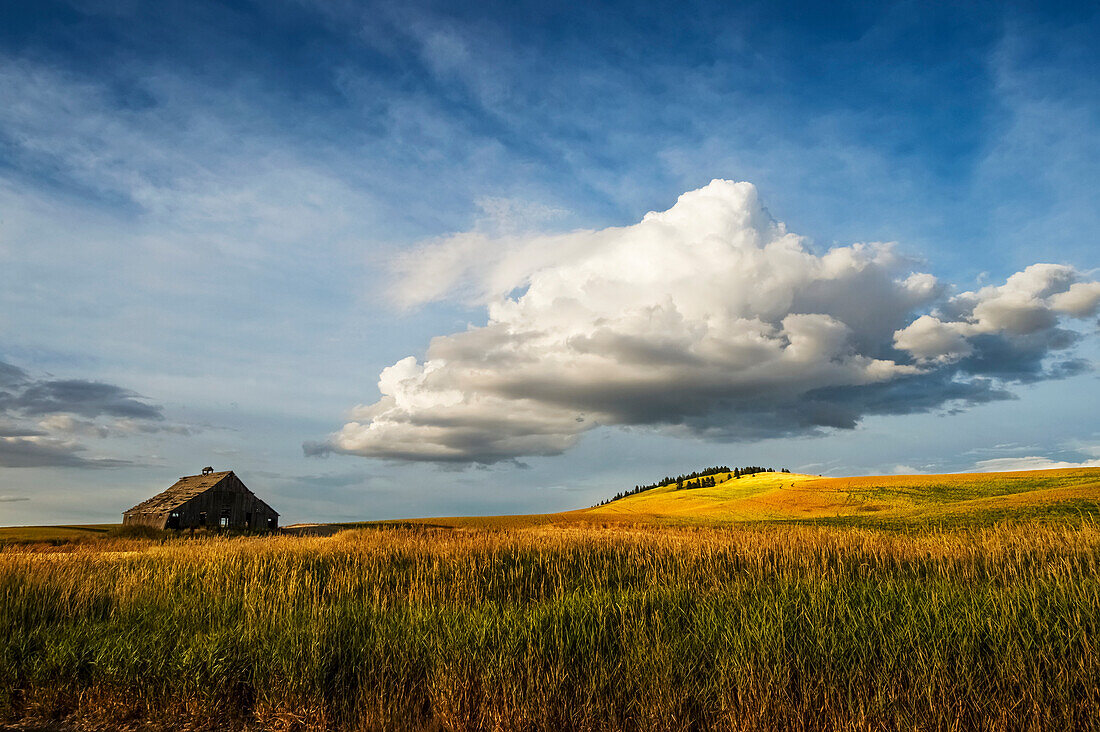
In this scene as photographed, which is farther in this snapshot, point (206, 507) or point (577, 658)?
point (206, 507)

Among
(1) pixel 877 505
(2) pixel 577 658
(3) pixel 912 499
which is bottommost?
(1) pixel 877 505

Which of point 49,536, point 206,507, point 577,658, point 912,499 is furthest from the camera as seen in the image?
point 206,507

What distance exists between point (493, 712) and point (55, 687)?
542 cm

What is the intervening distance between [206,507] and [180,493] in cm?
373

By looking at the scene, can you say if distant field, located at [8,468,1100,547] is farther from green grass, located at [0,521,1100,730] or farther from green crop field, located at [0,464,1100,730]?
green grass, located at [0,521,1100,730]

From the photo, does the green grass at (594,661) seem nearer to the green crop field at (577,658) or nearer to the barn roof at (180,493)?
the green crop field at (577,658)

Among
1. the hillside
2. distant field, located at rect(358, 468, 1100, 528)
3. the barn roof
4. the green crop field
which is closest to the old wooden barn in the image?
the barn roof

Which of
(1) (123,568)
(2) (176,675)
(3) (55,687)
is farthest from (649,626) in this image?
(1) (123,568)

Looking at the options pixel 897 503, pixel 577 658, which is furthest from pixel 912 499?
pixel 577 658

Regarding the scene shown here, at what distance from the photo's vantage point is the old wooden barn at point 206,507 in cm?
5116

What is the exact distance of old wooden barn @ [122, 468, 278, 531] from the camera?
168 ft

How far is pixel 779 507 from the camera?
153 feet

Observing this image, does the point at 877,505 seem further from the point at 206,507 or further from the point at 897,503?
the point at 206,507

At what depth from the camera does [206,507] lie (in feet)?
176
